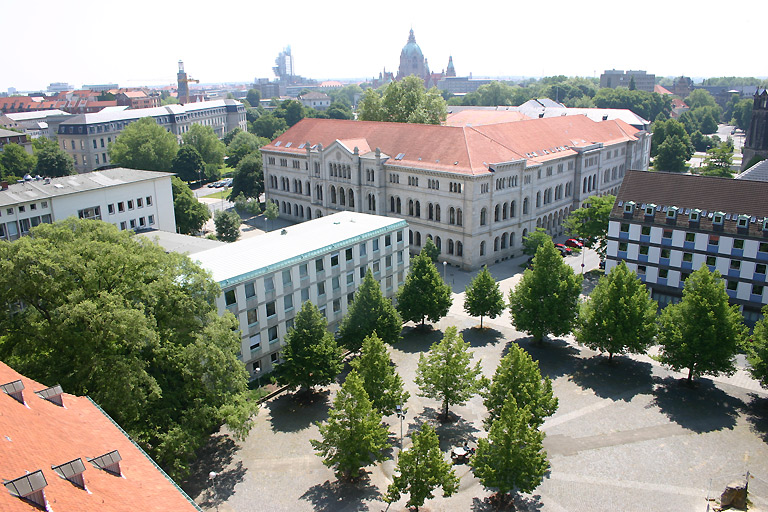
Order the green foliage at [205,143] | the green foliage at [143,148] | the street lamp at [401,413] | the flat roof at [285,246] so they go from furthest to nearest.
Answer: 1. the green foliage at [205,143]
2. the green foliage at [143,148]
3. the flat roof at [285,246]
4. the street lamp at [401,413]

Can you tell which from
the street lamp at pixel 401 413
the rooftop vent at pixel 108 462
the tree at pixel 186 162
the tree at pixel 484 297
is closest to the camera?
the rooftop vent at pixel 108 462

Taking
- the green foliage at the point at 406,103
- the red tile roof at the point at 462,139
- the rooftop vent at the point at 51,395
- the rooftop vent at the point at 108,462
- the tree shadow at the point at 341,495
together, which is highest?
the green foliage at the point at 406,103

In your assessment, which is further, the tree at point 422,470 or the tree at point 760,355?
the tree at point 760,355

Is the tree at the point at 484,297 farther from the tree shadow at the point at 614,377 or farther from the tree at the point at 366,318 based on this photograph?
the tree at the point at 366,318

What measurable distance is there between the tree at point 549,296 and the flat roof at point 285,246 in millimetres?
15712

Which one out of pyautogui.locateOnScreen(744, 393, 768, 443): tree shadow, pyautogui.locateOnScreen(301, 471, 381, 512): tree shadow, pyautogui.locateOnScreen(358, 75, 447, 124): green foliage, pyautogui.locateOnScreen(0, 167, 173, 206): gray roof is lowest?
pyautogui.locateOnScreen(301, 471, 381, 512): tree shadow

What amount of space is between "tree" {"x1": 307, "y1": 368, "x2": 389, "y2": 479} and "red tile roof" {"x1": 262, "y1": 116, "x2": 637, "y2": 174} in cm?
4471

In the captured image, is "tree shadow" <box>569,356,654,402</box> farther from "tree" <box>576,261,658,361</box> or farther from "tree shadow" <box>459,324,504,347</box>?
"tree shadow" <box>459,324,504,347</box>

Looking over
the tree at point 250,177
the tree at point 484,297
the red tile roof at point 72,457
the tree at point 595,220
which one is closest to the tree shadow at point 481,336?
the tree at point 484,297

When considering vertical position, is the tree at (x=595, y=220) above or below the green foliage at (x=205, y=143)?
below

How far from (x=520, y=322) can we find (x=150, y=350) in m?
30.9

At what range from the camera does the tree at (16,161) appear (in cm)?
11975

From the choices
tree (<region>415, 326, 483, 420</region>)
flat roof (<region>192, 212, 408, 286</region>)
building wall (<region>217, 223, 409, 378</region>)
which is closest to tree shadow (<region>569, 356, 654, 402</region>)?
tree (<region>415, 326, 483, 420</region>)

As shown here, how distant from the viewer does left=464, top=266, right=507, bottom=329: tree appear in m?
57.4
